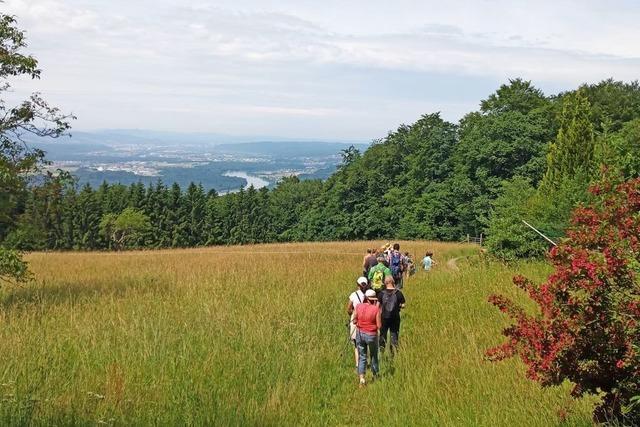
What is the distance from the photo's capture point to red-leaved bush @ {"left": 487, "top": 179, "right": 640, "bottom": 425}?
14.1 ft

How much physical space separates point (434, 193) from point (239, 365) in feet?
181

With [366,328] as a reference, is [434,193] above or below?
below

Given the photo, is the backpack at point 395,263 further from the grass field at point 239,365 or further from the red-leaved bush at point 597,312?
the red-leaved bush at point 597,312

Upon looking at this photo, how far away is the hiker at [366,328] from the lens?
27.4 ft

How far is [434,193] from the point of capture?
6138 centimetres

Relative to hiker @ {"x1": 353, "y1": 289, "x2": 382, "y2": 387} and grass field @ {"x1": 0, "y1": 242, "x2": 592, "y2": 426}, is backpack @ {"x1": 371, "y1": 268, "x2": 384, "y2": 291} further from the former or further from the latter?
hiker @ {"x1": 353, "y1": 289, "x2": 382, "y2": 387}

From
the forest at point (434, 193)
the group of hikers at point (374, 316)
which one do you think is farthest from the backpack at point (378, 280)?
the forest at point (434, 193)

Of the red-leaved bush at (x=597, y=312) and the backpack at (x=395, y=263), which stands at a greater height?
the red-leaved bush at (x=597, y=312)

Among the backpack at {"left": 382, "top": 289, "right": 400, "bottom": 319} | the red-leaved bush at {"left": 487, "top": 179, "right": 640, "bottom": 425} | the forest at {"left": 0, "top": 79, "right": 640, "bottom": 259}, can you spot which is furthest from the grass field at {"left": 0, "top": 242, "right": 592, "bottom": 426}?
the forest at {"left": 0, "top": 79, "right": 640, "bottom": 259}

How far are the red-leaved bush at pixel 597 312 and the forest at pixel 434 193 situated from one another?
52.9 feet

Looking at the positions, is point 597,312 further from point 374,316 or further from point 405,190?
point 405,190

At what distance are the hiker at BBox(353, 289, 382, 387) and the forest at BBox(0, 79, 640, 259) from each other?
13.3 metres

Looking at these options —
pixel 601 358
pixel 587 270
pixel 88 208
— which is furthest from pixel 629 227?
pixel 88 208

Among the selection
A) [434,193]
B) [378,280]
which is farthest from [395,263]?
[434,193]
